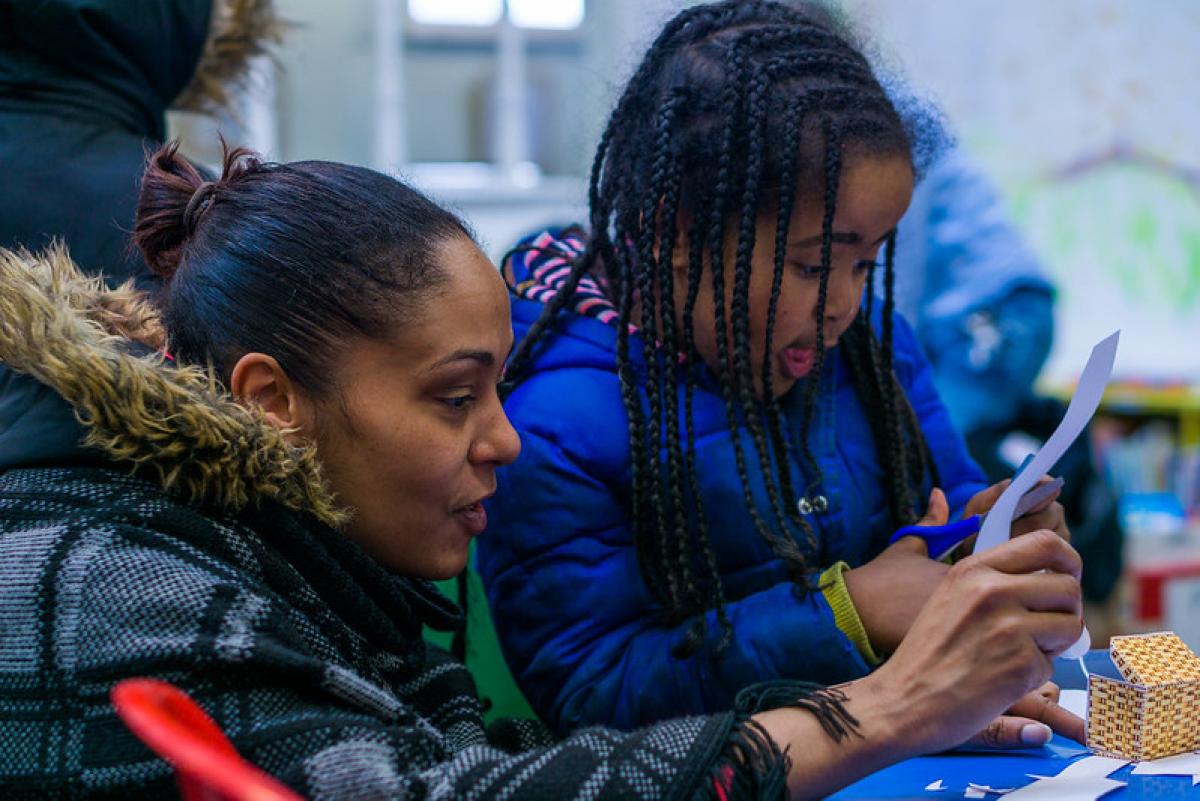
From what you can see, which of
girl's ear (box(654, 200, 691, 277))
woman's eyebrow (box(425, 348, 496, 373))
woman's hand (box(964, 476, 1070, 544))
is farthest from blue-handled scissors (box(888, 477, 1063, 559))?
woman's eyebrow (box(425, 348, 496, 373))

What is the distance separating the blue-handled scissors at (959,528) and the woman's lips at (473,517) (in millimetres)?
446

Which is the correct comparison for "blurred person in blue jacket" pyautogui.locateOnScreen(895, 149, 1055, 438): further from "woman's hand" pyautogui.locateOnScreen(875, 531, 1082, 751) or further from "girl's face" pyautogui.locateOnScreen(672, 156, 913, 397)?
"woman's hand" pyautogui.locateOnScreen(875, 531, 1082, 751)

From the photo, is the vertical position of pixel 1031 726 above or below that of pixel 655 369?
below

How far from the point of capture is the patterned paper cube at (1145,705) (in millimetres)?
1130

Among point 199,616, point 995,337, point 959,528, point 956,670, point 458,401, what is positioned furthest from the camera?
point 995,337

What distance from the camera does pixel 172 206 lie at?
4.09 ft

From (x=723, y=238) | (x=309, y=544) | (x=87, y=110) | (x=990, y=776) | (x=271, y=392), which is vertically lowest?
(x=990, y=776)

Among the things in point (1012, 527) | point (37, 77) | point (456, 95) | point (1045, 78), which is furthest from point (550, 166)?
point (1012, 527)

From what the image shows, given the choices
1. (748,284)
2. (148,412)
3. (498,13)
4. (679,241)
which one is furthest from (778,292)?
(498,13)

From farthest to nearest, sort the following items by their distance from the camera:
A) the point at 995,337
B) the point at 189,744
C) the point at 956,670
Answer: the point at 995,337, the point at 956,670, the point at 189,744

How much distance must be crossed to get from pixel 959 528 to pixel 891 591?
0.33 feet

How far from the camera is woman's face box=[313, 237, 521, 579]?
3.68 ft

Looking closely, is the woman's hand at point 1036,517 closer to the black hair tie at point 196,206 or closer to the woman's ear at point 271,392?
the woman's ear at point 271,392

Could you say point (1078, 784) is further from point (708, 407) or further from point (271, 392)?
point (271, 392)
